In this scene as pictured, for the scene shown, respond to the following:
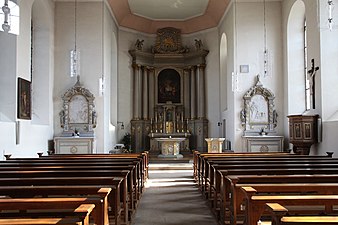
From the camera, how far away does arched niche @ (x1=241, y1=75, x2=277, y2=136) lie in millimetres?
16250

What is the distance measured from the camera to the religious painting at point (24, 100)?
12125 mm

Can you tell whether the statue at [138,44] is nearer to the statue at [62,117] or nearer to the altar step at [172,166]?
the statue at [62,117]

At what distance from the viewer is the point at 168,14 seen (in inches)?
817

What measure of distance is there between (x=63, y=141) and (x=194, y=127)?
7.79 meters

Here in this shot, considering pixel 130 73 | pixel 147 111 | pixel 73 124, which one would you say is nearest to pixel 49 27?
pixel 73 124

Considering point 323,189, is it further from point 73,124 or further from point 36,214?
point 73,124

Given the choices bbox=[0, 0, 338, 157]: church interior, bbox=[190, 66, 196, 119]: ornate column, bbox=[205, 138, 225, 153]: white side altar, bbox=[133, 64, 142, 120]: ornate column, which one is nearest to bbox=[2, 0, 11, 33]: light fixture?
bbox=[0, 0, 338, 157]: church interior

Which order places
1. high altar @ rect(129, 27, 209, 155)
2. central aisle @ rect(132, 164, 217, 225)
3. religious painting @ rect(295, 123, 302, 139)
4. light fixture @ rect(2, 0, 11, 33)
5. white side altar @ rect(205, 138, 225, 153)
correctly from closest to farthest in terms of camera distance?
central aisle @ rect(132, 164, 217, 225) < light fixture @ rect(2, 0, 11, 33) < religious painting @ rect(295, 123, 302, 139) < white side altar @ rect(205, 138, 225, 153) < high altar @ rect(129, 27, 209, 155)

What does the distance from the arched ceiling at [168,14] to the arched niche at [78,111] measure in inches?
168

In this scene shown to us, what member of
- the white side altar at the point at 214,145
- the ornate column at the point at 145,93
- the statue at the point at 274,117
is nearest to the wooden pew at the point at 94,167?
the white side altar at the point at 214,145

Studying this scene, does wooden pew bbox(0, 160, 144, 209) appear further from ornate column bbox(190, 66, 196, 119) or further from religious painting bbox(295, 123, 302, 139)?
ornate column bbox(190, 66, 196, 119)

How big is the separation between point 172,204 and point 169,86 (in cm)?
1462

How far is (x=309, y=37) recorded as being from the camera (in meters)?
13.6

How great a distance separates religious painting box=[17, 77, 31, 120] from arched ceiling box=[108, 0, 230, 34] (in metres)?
6.31
